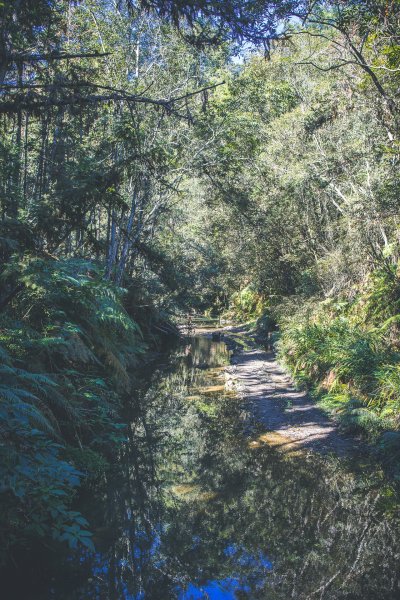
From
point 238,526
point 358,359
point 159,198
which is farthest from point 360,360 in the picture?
point 159,198

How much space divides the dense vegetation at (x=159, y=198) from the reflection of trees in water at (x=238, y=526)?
520mm

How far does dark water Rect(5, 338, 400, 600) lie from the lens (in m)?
3.97

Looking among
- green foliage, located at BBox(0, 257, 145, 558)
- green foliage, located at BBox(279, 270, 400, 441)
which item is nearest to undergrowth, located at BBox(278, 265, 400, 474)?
green foliage, located at BBox(279, 270, 400, 441)

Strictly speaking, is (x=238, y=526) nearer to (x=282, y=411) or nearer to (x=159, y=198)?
(x=282, y=411)

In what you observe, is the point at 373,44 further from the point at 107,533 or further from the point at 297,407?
the point at 107,533

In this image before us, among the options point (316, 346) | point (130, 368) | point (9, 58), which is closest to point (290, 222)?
point (316, 346)

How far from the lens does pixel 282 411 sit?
9789mm

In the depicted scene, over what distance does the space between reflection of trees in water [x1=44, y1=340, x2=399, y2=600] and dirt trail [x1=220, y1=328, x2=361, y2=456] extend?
74 centimetres

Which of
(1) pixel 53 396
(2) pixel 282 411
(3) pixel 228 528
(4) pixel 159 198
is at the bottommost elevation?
(3) pixel 228 528

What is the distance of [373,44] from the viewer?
27.7 ft

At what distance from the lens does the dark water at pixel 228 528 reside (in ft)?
13.0

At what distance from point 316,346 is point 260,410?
344 centimetres

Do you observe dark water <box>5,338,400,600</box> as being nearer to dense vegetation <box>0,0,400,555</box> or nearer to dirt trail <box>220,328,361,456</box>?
dense vegetation <box>0,0,400,555</box>

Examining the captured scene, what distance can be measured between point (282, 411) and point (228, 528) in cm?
502
